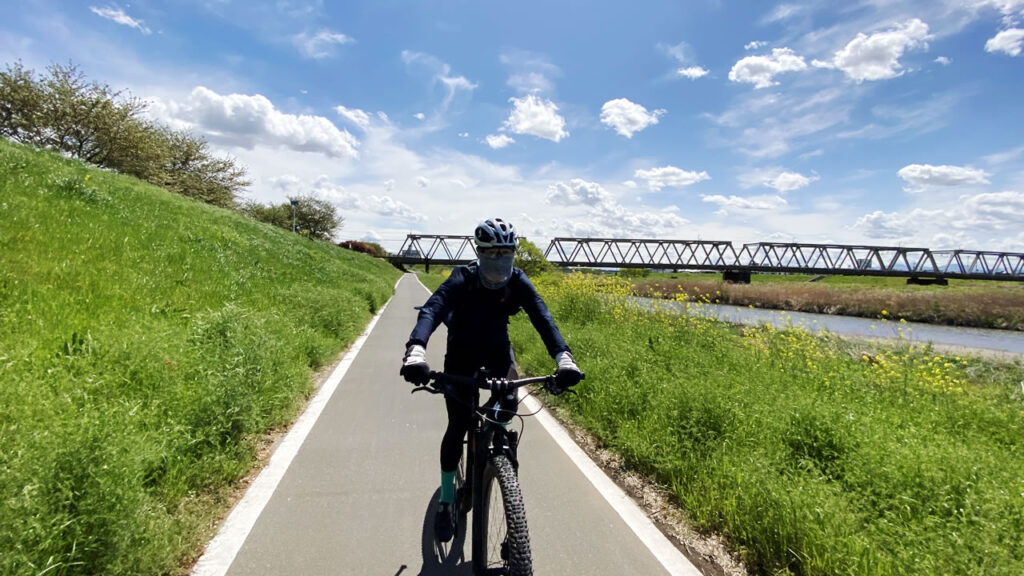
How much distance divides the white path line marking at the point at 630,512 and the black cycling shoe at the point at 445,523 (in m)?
0.88

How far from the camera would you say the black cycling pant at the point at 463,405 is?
273cm

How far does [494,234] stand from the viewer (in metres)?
2.79

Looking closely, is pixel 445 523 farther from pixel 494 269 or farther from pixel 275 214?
pixel 275 214

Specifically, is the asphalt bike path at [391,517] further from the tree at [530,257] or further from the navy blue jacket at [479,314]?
the tree at [530,257]

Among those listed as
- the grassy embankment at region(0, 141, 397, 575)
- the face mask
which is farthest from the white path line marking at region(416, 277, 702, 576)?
the grassy embankment at region(0, 141, 397, 575)

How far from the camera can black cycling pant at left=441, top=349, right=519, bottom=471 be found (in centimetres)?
273

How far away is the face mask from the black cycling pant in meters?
0.49

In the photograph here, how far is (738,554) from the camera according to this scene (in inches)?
120

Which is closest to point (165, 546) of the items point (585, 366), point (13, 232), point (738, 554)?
point (738, 554)

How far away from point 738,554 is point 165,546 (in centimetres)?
340

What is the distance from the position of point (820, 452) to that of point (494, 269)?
327 centimetres

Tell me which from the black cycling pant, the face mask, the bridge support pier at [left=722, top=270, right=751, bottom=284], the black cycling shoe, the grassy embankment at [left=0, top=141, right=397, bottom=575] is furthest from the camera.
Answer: the bridge support pier at [left=722, top=270, right=751, bottom=284]

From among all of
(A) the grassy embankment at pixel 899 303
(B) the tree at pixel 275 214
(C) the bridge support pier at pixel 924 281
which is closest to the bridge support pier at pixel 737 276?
(A) the grassy embankment at pixel 899 303

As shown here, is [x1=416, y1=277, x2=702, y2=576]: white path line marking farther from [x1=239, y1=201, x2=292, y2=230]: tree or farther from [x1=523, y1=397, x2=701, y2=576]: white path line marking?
[x1=239, y1=201, x2=292, y2=230]: tree
